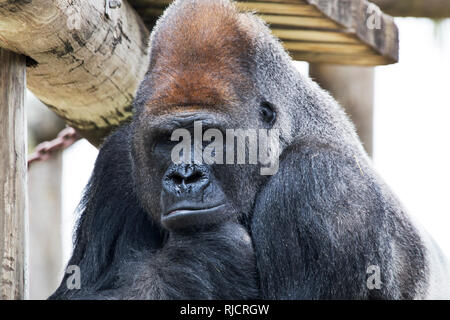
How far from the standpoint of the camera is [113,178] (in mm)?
5691

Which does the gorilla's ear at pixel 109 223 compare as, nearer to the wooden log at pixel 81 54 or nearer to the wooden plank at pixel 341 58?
the wooden log at pixel 81 54

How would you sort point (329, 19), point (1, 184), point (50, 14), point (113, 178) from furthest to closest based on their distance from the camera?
point (329, 19) < point (113, 178) < point (1, 184) < point (50, 14)

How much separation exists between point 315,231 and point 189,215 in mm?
736

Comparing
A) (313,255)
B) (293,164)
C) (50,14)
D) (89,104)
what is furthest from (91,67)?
(313,255)

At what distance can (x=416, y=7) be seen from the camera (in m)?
8.19

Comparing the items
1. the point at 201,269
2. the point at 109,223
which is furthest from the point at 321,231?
the point at 109,223

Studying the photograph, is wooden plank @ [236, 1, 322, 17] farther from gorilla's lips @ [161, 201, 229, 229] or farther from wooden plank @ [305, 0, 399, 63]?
gorilla's lips @ [161, 201, 229, 229]

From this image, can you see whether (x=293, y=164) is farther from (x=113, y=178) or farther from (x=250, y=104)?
(x=113, y=178)

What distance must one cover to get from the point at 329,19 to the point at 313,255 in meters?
2.38

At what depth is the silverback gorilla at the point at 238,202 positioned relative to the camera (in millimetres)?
4684

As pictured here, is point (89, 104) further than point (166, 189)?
Yes

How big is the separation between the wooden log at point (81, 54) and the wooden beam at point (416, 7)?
2917 mm

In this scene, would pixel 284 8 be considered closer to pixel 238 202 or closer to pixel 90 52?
pixel 90 52

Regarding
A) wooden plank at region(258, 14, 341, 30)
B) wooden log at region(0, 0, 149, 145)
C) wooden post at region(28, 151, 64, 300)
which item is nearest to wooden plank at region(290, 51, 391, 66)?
wooden plank at region(258, 14, 341, 30)
